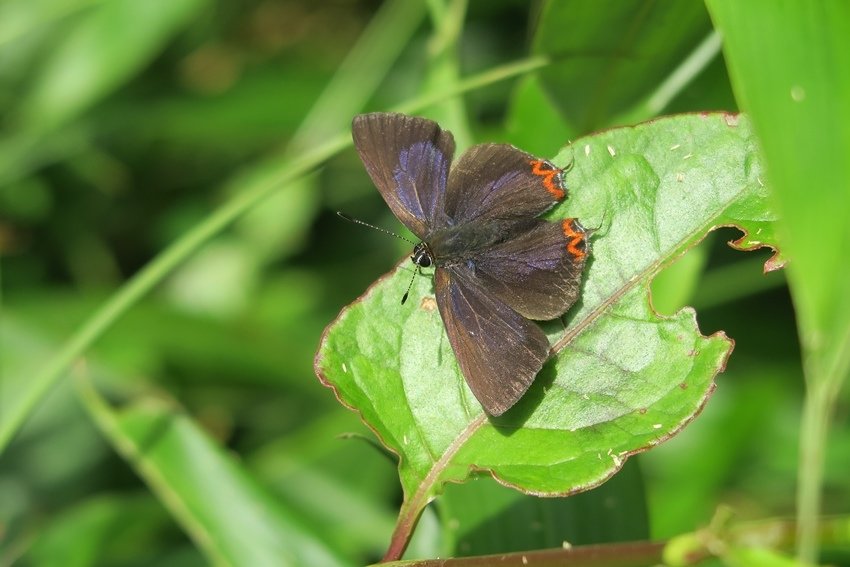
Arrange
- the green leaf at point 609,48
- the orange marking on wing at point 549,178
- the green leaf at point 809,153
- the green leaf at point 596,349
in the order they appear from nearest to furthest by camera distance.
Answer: the green leaf at point 809,153 < the green leaf at point 596,349 < the orange marking on wing at point 549,178 < the green leaf at point 609,48

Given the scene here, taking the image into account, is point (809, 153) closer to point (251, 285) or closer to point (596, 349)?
point (596, 349)

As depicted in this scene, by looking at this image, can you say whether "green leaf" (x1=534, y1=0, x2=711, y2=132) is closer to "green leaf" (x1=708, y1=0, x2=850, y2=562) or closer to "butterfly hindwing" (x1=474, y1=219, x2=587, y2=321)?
"butterfly hindwing" (x1=474, y1=219, x2=587, y2=321)

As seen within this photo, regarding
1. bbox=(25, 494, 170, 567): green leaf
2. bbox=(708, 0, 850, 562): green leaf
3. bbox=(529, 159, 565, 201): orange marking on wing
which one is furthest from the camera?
bbox=(25, 494, 170, 567): green leaf

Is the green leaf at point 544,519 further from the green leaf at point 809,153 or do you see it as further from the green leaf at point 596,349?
the green leaf at point 809,153

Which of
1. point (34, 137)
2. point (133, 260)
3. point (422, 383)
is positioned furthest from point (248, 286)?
point (422, 383)

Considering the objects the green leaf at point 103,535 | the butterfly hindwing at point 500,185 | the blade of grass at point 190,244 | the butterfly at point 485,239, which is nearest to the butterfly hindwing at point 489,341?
the butterfly at point 485,239

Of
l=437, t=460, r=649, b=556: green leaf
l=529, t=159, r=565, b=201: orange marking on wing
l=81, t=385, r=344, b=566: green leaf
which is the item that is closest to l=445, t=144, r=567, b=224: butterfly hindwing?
l=529, t=159, r=565, b=201: orange marking on wing
